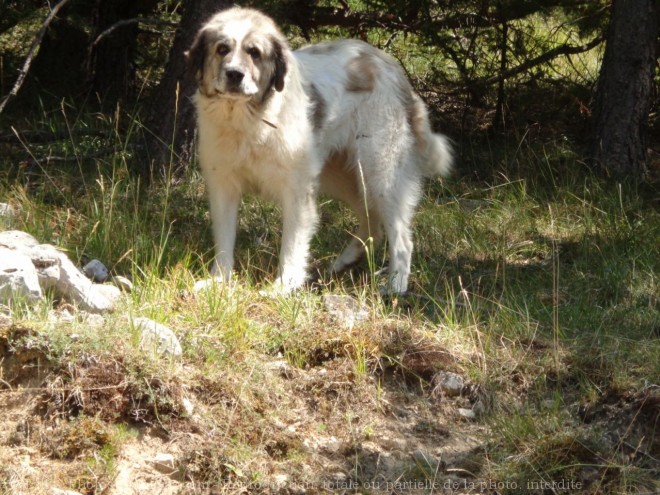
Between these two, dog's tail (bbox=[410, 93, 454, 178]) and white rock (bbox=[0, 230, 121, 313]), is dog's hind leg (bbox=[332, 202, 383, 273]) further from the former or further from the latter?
white rock (bbox=[0, 230, 121, 313])

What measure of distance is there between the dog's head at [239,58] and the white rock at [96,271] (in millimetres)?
1080

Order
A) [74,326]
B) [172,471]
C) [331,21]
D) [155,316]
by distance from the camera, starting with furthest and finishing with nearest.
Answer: [331,21] < [155,316] < [74,326] < [172,471]

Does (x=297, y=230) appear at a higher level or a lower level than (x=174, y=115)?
lower

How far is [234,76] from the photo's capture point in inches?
206

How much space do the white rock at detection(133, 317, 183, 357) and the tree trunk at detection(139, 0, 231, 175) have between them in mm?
2660

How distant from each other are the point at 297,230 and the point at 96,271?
1146mm

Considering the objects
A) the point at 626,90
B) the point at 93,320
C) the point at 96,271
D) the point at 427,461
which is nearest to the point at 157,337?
the point at 93,320

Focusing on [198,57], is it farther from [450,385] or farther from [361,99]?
[450,385]

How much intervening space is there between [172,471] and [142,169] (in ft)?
11.5

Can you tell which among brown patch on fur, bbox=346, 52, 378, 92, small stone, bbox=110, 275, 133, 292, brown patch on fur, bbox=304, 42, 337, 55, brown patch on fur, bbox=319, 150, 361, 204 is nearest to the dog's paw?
small stone, bbox=110, 275, 133, 292

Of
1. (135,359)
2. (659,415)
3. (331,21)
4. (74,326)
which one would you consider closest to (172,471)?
(135,359)

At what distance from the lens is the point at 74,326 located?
429cm

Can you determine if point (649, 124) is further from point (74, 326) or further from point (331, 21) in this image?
point (74, 326)

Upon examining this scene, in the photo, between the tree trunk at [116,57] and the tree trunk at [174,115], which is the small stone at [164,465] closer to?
the tree trunk at [174,115]
